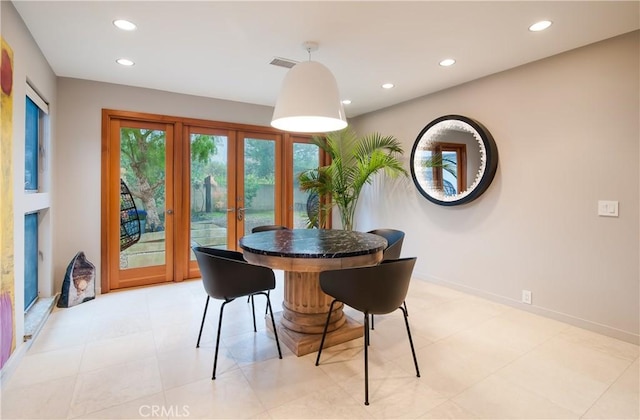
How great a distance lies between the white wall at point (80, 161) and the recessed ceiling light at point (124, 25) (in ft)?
4.94

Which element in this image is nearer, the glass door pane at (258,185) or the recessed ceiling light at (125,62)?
the recessed ceiling light at (125,62)

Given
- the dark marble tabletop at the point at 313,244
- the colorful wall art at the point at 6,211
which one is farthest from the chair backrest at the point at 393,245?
the colorful wall art at the point at 6,211

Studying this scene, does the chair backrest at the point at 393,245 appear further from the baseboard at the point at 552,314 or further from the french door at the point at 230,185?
the french door at the point at 230,185

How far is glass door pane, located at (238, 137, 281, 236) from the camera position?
15.0ft

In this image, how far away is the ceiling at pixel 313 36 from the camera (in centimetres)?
215

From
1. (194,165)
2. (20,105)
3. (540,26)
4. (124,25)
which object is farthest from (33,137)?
(540,26)

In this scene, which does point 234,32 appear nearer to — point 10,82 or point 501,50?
point 10,82

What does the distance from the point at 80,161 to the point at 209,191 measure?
141cm

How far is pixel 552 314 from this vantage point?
2.97m

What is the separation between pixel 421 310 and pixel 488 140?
1.85m

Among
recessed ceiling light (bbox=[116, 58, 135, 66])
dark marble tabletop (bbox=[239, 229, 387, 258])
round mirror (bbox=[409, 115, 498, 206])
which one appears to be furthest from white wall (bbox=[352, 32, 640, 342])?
recessed ceiling light (bbox=[116, 58, 135, 66])

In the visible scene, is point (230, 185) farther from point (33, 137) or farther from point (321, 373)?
point (321, 373)

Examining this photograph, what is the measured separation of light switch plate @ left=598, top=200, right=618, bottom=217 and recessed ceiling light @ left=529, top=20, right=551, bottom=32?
4.79ft

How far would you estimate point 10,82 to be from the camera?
2.04m
